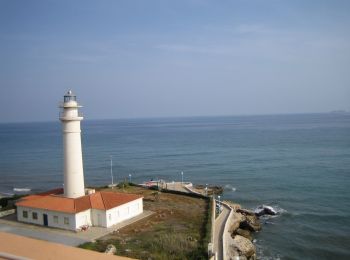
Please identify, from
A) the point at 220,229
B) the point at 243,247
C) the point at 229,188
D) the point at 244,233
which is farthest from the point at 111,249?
the point at 229,188

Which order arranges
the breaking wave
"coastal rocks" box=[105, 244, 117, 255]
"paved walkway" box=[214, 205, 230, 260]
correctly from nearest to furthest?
"coastal rocks" box=[105, 244, 117, 255] < "paved walkway" box=[214, 205, 230, 260] < the breaking wave

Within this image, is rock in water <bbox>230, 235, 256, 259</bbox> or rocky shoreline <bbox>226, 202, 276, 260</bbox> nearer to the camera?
rocky shoreline <bbox>226, 202, 276, 260</bbox>

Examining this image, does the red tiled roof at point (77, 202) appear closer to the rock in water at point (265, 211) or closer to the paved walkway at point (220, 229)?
the paved walkway at point (220, 229)

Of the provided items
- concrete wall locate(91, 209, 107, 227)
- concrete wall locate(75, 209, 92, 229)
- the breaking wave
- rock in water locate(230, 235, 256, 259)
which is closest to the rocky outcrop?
rock in water locate(230, 235, 256, 259)

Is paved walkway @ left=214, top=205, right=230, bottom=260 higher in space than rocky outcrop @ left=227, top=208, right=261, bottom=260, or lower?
higher

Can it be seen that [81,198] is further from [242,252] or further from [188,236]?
[242,252]

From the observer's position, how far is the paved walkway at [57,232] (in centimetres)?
2255

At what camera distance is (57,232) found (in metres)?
24.1

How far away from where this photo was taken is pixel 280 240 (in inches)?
1166

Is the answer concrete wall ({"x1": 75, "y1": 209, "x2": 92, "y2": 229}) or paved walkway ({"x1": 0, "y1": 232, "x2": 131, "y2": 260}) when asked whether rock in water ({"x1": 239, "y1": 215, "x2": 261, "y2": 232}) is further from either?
paved walkway ({"x1": 0, "y1": 232, "x2": 131, "y2": 260})

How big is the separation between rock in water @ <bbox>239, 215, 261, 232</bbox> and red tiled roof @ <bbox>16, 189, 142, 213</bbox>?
9.61m

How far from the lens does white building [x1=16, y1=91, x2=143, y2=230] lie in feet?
81.6

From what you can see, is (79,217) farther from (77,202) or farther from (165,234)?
(165,234)

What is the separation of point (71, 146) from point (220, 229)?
12065mm
